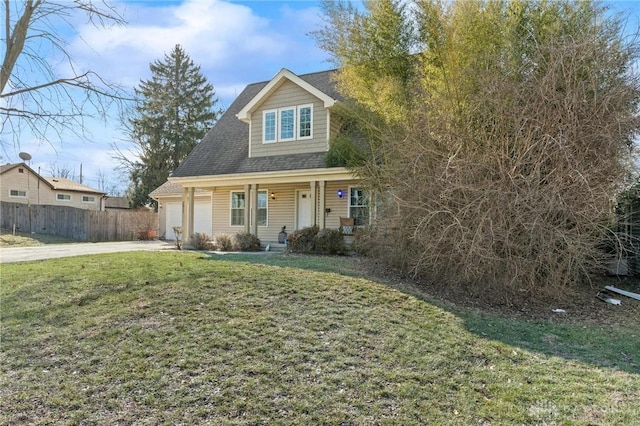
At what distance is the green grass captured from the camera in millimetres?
3225

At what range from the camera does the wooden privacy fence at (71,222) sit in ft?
66.6

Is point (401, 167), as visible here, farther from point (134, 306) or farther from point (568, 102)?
point (134, 306)

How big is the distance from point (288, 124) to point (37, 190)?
2372 centimetres

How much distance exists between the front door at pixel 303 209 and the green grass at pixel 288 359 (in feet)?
27.7

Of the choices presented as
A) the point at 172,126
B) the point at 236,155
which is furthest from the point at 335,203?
the point at 172,126

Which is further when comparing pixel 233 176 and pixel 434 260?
pixel 233 176

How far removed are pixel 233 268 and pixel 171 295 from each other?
5.35 feet

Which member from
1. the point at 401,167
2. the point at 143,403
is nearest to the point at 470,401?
the point at 143,403

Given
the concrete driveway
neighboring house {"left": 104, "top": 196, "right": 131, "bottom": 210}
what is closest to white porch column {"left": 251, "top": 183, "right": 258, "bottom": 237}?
the concrete driveway

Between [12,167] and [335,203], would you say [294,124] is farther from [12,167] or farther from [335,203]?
[12,167]

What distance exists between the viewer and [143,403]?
131 inches

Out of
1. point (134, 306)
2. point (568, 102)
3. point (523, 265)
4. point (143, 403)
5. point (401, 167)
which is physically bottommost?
point (143, 403)

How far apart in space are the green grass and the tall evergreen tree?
2683 centimetres

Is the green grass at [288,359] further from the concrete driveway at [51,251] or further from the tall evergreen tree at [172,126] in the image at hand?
the tall evergreen tree at [172,126]
